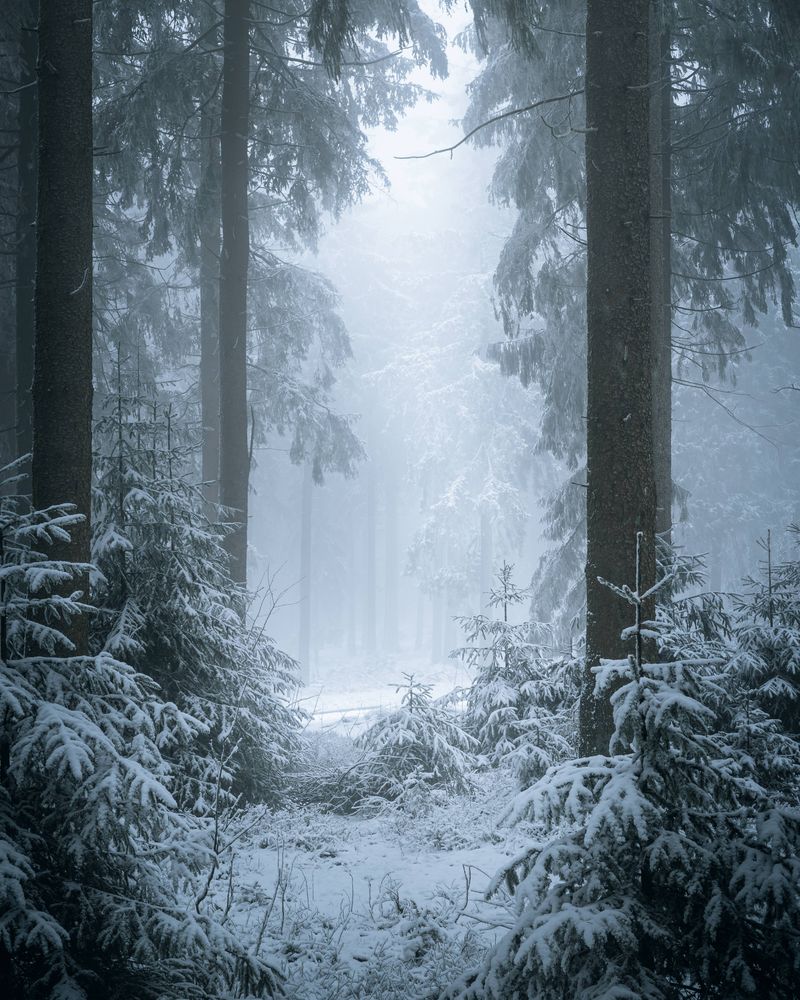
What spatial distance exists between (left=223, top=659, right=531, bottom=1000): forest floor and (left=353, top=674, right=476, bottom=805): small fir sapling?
0.94ft

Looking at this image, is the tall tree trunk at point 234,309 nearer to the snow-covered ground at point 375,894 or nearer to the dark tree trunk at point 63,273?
the snow-covered ground at point 375,894

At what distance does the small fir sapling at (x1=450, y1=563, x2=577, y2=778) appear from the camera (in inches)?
297

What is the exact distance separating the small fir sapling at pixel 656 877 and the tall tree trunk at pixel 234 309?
7845 millimetres

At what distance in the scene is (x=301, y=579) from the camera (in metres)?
9.07

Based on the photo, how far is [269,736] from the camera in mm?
7414

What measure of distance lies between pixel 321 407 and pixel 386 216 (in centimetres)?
3032

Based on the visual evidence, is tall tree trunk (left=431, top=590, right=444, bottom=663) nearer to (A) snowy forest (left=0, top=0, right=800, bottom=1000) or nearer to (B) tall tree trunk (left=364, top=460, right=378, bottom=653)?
(B) tall tree trunk (left=364, top=460, right=378, bottom=653)

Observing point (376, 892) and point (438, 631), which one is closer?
point (376, 892)

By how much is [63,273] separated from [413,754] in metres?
5.90

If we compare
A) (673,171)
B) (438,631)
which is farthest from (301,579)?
(438,631)

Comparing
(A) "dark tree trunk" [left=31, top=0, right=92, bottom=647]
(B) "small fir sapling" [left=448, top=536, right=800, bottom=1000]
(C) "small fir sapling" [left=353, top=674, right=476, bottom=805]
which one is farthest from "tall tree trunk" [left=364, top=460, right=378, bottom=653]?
(B) "small fir sapling" [left=448, top=536, right=800, bottom=1000]

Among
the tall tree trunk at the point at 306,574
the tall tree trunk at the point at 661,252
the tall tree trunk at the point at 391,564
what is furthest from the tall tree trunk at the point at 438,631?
the tall tree trunk at the point at 661,252

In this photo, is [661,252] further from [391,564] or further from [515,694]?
[391,564]

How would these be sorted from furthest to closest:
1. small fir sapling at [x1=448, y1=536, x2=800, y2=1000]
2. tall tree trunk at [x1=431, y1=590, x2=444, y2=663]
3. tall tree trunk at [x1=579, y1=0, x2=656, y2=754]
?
1. tall tree trunk at [x1=431, y1=590, x2=444, y2=663]
2. tall tree trunk at [x1=579, y1=0, x2=656, y2=754]
3. small fir sapling at [x1=448, y1=536, x2=800, y2=1000]
